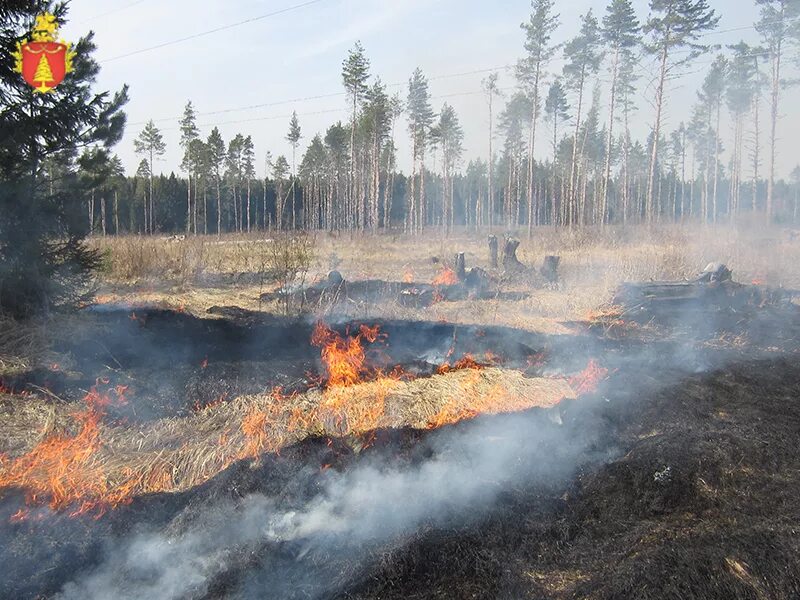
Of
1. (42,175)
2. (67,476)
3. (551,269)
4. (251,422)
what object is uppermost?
(42,175)

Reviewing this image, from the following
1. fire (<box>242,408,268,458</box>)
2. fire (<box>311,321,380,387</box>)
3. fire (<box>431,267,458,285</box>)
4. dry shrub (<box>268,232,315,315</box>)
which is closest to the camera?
fire (<box>242,408,268,458</box>)

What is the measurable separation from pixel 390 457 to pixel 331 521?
980 millimetres

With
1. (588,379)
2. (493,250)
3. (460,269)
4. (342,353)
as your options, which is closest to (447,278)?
(460,269)

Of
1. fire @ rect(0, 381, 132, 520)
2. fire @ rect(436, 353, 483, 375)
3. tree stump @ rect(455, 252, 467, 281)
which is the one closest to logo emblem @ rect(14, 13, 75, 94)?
fire @ rect(0, 381, 132, 520)

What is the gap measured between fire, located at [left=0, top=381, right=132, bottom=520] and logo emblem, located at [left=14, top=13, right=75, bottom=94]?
5302 mm

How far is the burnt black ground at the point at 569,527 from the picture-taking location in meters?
3.10

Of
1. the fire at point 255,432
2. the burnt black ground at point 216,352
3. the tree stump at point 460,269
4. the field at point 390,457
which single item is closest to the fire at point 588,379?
the field at point 390,457

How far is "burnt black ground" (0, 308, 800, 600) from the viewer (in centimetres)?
310

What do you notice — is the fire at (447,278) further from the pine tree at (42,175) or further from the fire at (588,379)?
the pine tree at (42,175)

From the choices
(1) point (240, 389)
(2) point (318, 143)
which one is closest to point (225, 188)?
(2) point (318, 143)

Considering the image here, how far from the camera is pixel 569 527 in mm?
3787

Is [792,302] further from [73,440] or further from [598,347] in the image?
[73,440]

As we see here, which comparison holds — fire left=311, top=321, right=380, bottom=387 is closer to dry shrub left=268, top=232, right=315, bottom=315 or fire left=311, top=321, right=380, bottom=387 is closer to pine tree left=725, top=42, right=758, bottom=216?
dry shrub left=268, top=232, right=315, bottom=315

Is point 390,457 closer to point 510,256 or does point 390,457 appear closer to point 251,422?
point 251,422
